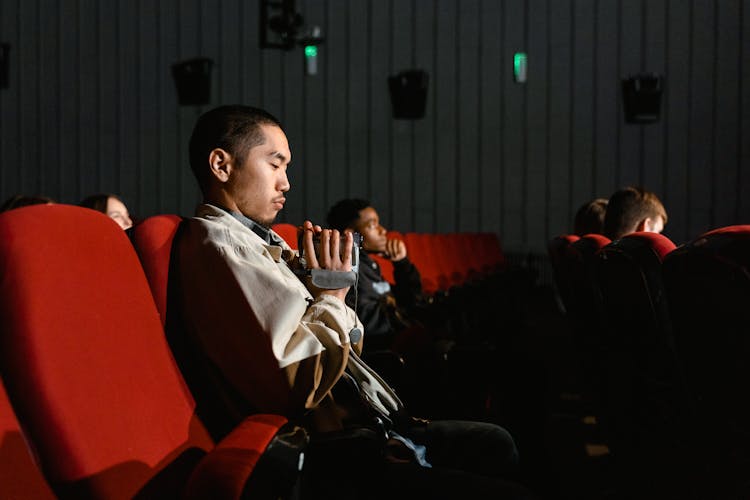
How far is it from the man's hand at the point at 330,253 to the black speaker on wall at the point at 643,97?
5.98 m

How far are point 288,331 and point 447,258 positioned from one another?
318cm

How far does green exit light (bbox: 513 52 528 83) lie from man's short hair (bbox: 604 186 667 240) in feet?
15.5

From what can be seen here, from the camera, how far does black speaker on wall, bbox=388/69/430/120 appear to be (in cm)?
654

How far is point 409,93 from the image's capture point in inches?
259

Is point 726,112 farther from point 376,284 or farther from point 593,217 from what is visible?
point 376,284

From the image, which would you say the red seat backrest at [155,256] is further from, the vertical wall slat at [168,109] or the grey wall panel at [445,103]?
the vertical wall slat at [168,109]

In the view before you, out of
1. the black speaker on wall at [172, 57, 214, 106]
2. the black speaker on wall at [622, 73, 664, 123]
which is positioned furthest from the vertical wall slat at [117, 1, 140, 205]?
the black speaker on wall at [622, 73, 664, 123]

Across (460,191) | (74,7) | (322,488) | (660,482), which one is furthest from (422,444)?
(74,7)

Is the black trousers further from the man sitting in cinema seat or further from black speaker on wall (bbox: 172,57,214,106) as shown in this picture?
black speaker on wall (bbox: 172,57,214,106)

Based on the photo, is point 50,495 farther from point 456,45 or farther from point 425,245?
point 456,45

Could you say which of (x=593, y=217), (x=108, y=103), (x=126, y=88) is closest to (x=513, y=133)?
(x=593, y=217)

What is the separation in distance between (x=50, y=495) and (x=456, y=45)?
6709 mm

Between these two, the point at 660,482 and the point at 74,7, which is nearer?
the point at 660,482

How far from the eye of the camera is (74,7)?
23.6 feet
